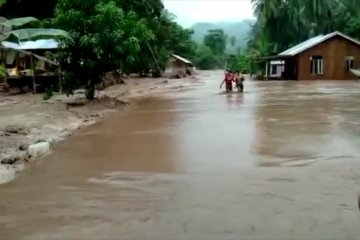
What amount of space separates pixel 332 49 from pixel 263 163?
130 feet

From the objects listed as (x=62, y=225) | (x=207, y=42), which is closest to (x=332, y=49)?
(x=62, y=225)

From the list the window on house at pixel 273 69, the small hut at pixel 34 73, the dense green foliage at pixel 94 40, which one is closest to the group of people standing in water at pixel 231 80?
the dense green foliage at pixel 94 40

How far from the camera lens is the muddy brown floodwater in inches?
245

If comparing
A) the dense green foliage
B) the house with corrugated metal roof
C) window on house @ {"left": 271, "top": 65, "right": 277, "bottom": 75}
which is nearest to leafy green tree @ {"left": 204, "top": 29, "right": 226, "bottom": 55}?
window on house @ {"left": 271, "top": 65, "right": 277, "bottom": 75}

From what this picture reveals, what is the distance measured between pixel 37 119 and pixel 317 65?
35.4 m

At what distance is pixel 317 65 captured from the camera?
157 ft

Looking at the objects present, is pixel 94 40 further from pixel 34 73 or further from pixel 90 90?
pixel 34 73

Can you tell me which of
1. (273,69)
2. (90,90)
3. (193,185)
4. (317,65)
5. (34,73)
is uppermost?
(34,73)

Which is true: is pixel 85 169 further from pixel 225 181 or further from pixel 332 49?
pixel 332 49

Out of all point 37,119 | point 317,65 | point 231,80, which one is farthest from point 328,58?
point 37,119

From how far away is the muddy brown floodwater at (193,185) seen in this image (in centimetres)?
622

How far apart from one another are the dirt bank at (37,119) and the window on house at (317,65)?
26862 mm

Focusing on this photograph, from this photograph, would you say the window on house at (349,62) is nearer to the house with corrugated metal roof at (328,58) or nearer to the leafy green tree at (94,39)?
the house with corrugated metal roof at (328,58)

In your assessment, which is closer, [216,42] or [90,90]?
[90,90]
